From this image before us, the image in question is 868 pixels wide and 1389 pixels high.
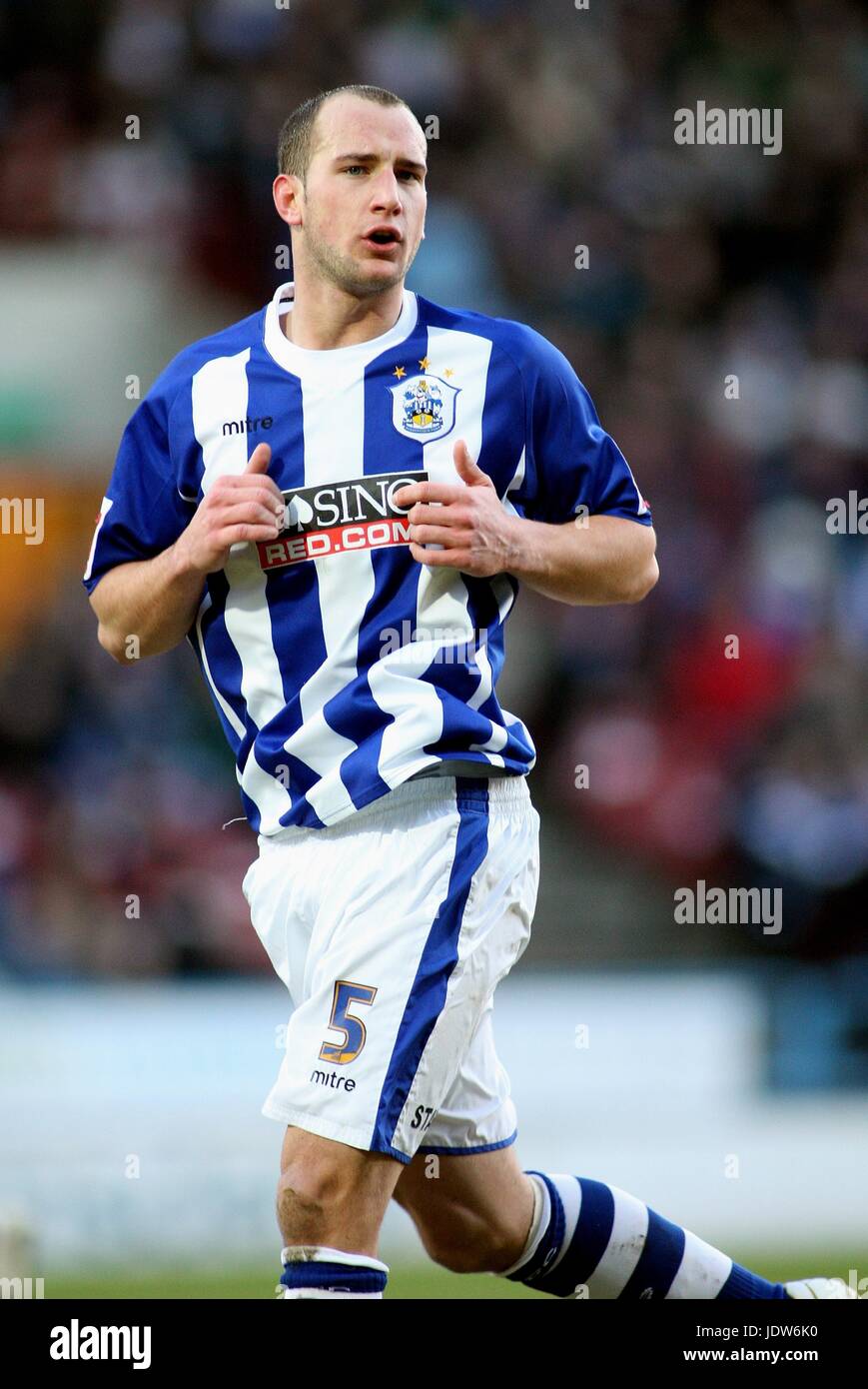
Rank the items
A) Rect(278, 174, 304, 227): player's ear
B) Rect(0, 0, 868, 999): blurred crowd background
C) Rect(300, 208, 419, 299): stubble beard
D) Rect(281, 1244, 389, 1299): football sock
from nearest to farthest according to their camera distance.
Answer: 1. Rect(281, 1244, 389, 1299): football sock
2. Rect(300, 208, 419, 299): stubble beard
3. Rect(278, 174, 304, 227): player's ear
4. Rect(0, 0, 868, 999): blurred crowd background

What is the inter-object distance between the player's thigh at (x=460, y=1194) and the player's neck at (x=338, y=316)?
157 centimetres

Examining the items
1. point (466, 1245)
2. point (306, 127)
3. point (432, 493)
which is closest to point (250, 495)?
point (432, 493)

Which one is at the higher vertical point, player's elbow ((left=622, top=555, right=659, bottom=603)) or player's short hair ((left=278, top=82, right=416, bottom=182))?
player's short hair ((left=278, top=82, right=416, bottom=182))

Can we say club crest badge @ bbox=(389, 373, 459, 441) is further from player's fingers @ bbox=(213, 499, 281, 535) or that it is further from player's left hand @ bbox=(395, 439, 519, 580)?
player's fingers @ bbox=(213, 499, 281, 535)

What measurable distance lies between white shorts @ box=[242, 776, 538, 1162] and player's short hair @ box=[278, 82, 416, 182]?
1.22 m

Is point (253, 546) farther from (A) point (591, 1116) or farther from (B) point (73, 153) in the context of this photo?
(B) point (73, 153)

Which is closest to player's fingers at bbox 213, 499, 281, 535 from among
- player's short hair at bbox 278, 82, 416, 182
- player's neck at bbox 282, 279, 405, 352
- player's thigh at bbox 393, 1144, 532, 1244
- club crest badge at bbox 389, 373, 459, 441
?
club crest badge at bbox 389, 373, 459, 441

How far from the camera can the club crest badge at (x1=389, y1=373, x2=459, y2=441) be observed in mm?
3516

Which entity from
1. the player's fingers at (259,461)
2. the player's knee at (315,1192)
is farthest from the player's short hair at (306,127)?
the player's knee at (315,1192)

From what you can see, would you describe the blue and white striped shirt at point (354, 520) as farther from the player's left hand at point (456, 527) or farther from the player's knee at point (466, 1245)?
the player's knee at point (466, 1245)

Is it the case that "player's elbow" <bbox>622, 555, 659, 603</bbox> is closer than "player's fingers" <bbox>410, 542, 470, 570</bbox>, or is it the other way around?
"player's fingers" <bbox>410, 542, 470, 570</bbox>

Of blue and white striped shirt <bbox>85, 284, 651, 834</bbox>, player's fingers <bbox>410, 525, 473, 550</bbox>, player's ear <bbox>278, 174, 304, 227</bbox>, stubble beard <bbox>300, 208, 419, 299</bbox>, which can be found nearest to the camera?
player's fingers <bbox>410, 525, 473, 550</bbox>

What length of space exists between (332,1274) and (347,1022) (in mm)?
418

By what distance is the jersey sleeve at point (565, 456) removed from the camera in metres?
3.58
